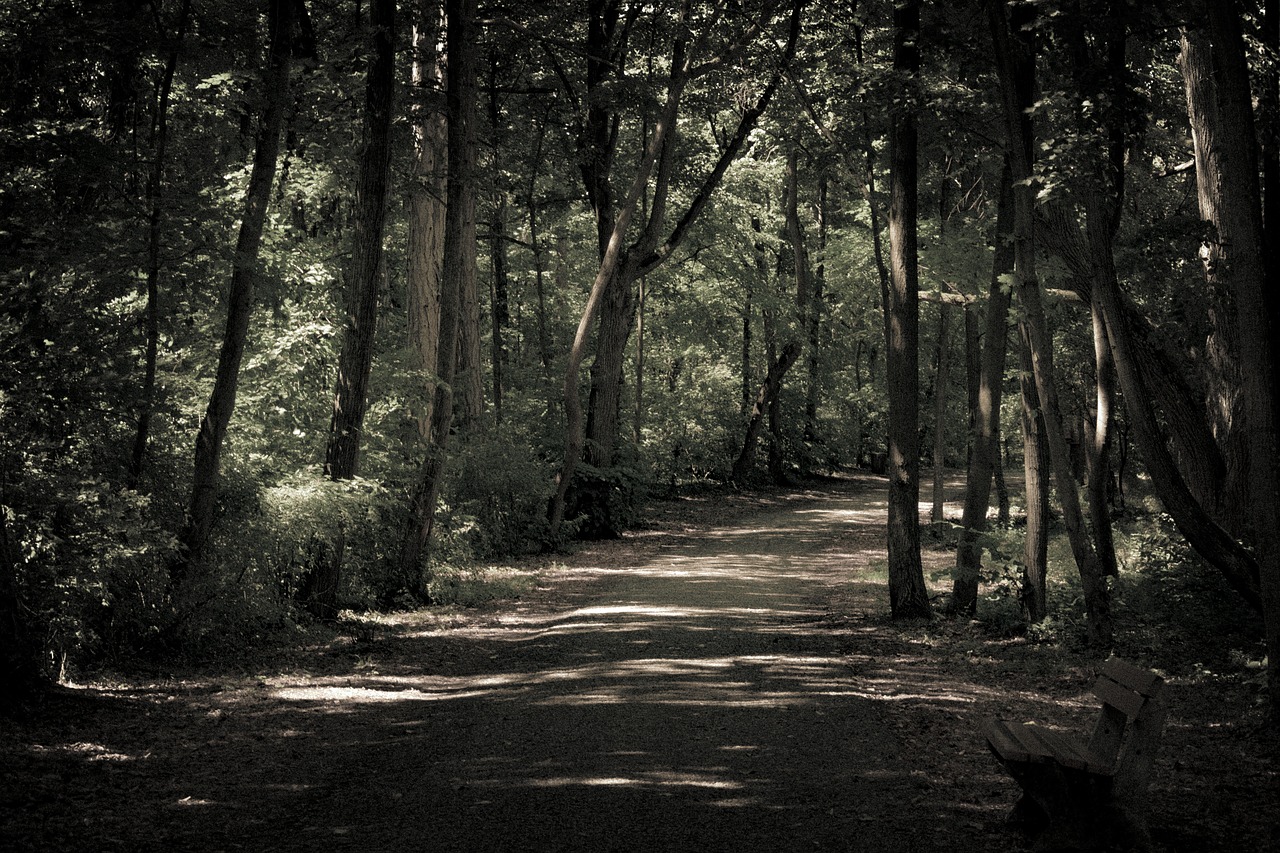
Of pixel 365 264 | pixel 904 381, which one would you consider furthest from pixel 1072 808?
pixel 365 264

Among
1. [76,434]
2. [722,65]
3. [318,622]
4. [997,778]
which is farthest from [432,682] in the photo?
[722,65]

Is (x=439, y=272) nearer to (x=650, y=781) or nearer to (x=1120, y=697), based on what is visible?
(x=650, y=781)

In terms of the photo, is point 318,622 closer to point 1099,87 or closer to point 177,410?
point 177,410

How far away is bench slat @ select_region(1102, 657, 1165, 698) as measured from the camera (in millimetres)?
5172

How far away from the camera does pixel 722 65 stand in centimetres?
1944

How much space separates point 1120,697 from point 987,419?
8.74 meters

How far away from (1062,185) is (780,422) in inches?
1139

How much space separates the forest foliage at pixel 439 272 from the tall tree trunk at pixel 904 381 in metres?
0.06

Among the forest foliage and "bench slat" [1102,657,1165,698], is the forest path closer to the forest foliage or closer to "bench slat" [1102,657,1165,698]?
"bench slat" [1102,657,1165,698]

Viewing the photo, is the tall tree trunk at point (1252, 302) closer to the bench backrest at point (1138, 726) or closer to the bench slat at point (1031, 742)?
the bench backrest at point (1138, 726)

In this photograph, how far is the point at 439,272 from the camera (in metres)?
18.4

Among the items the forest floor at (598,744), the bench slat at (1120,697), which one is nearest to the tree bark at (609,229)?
the forest floor at (598,744)

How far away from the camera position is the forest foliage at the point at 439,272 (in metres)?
8.56

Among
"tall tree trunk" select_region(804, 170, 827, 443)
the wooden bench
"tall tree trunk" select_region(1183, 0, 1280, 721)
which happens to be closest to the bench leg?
the wooden bench
